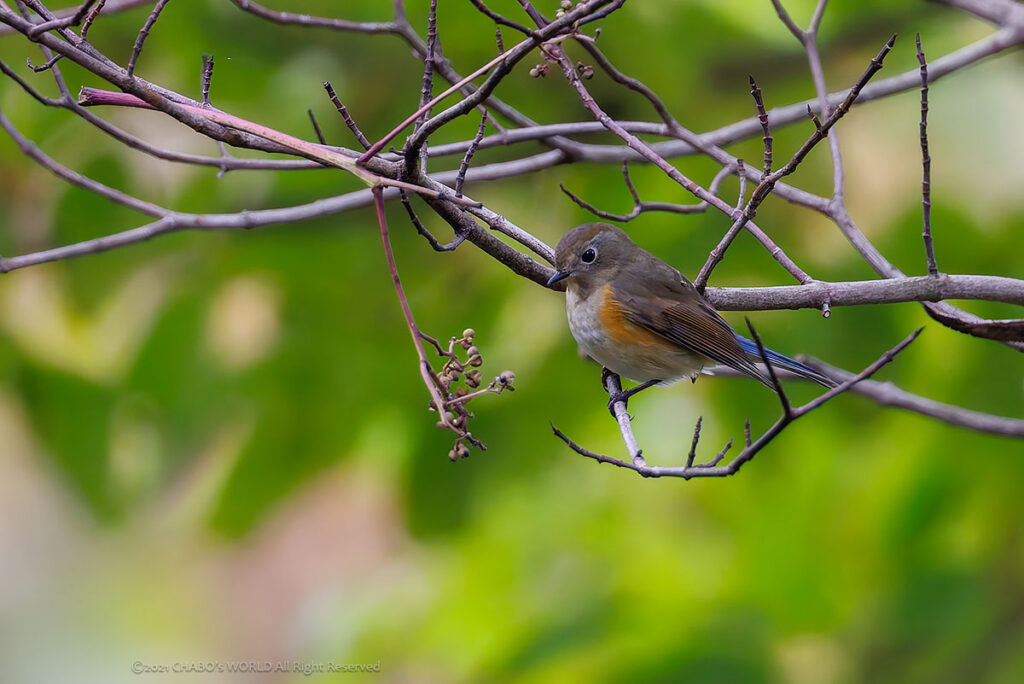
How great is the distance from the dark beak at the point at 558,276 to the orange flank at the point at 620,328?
0.97ft

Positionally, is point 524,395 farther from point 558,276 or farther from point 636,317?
point 558,276

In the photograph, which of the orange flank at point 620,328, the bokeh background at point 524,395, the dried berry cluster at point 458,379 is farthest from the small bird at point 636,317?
the dried berry cluster at point 458,379

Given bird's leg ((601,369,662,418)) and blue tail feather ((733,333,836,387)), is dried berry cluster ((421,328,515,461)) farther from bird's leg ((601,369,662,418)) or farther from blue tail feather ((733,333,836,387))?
blue tail feather ((733,333,836,387))

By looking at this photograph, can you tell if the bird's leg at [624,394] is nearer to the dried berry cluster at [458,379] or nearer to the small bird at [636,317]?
the small bird at [636,317]

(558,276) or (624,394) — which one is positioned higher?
(558,276)

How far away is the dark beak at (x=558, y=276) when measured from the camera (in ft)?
9.81

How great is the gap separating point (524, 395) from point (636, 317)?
574mm

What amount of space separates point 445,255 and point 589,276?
92cm

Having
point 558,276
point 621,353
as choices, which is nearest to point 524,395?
point 621,353

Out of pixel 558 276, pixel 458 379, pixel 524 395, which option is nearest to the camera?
pixel 458 379

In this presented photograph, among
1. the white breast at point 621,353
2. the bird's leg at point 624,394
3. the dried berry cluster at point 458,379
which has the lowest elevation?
the dried berry cluster at point 458,379

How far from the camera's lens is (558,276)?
3.17 meters

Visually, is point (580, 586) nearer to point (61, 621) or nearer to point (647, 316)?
point (647, 316)

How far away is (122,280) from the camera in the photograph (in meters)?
4.07
